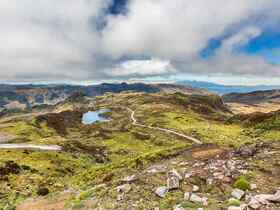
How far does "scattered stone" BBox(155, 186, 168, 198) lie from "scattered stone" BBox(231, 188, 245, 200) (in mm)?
4730

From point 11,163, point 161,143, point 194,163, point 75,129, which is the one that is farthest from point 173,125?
point 194,163

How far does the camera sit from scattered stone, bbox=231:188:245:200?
19.5 meters

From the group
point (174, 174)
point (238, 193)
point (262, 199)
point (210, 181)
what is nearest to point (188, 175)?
point (174, 174)

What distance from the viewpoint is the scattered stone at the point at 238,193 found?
19525 mm

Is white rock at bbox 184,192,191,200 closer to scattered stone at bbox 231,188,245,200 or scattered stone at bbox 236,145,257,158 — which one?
scattered stone at bbox 231,188,245,200

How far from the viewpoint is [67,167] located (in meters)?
70.4

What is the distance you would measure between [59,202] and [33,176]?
112 ft

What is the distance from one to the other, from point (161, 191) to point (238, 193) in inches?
212

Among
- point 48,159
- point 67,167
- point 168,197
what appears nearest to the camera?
point 168,197

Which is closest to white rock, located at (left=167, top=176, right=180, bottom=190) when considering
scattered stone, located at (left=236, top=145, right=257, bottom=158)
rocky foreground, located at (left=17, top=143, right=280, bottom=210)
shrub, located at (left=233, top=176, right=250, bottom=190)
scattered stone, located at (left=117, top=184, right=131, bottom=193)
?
rocky foreground, located at (left=17, top=143, right=280, bottom=210)

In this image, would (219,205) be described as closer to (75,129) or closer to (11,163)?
(11,163)

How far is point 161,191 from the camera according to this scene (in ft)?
68.9

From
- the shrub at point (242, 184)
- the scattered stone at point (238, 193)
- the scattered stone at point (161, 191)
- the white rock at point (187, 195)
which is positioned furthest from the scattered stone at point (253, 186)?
the scattered stone at point (161, 191)

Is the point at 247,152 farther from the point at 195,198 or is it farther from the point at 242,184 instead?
the point at 195,198
